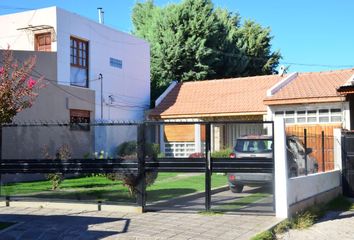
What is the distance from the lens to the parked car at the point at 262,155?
10.8m

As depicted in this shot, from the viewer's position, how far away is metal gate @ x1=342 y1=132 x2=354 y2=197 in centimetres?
1405

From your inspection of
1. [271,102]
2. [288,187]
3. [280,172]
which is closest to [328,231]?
[288,187]

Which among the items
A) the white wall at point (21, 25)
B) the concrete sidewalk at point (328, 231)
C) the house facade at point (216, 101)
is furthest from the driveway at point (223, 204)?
the house facade at point (216, 101)

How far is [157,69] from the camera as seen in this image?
34.6 metres

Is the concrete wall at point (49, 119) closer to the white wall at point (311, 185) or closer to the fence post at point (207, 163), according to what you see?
the fence post at point (207, 163)

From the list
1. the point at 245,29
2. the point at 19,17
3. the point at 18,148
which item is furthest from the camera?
the point at 245,29

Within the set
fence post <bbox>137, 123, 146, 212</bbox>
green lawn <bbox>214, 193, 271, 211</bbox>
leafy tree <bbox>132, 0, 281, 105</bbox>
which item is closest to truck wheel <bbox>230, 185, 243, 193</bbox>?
green lawn <bbox>214, 193, 271, 211</bbox>

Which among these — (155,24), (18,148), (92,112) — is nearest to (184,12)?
(155,24)

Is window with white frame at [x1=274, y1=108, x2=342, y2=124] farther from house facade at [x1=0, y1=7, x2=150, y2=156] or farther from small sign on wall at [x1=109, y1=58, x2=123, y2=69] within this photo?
small sign on wall at [x1=109, y1=58, x2=123, y2=69]

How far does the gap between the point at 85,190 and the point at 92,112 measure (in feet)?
38.2

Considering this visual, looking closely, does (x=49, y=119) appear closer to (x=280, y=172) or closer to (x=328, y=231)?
(x=280, y=172)

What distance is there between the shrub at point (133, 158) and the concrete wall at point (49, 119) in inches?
60.0

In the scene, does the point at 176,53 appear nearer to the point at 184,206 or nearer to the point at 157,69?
the point at 157,69

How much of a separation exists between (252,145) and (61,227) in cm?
573
